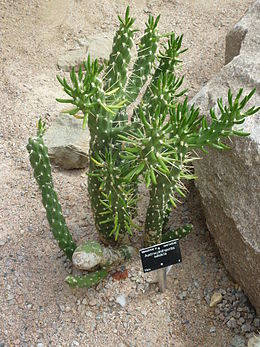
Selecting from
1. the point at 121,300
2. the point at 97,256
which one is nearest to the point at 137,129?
the point at 97,256

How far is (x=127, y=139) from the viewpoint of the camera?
190cm

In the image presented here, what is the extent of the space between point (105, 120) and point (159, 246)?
0.62m

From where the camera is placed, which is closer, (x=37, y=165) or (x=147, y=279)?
(x=37, y=165)

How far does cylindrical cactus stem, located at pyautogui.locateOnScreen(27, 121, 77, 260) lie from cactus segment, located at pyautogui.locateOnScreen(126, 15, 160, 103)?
1.51ft

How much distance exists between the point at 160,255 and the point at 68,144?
47.8 inches

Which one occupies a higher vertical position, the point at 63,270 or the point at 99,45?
the point at 99,45

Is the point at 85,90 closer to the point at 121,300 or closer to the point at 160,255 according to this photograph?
the point at 160,255

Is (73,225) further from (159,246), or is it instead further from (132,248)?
(159,246)

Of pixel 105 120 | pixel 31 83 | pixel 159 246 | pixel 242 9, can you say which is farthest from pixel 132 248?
pixel 242 9

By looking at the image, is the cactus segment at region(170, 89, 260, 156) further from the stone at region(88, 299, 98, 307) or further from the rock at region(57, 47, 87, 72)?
the rock at region(57, 47, 87, 72)

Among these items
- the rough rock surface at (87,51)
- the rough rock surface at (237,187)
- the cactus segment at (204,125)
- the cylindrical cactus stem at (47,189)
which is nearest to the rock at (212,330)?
the rough rock surface at (237,187)

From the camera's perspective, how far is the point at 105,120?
2.07m

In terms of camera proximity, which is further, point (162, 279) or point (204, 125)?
point (162, 279)

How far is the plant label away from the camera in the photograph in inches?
87.1
